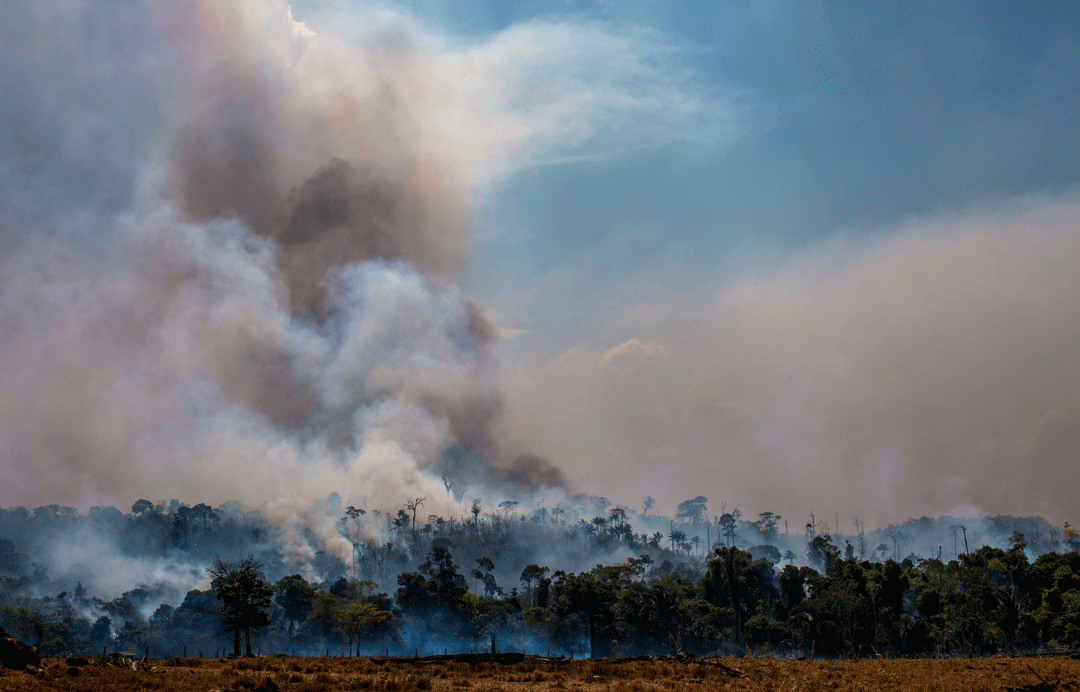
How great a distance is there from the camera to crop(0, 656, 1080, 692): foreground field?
1387 inches

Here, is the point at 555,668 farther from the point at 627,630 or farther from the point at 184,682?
the point at 627,630

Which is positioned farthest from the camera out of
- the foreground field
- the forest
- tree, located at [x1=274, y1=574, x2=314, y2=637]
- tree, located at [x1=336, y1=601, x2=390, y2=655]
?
tree, located at [x1=274, y1=574, x2=314, y2=637]

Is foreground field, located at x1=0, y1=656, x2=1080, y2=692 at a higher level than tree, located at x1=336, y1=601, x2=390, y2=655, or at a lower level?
higher

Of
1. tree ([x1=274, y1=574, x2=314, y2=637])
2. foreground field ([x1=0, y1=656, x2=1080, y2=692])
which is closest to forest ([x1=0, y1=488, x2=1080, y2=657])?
tree ([x1=274, y1=574, x2=314, y2=637])

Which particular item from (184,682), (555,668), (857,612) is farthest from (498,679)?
(857,612)

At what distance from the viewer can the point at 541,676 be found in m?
40.7

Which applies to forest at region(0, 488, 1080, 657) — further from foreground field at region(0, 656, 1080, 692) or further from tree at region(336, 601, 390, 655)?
foreground field at region(0, 656, 1080, 692)

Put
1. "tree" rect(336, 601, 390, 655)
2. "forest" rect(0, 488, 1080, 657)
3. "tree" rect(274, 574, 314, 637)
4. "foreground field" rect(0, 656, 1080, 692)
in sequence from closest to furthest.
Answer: "foreground field" rect(0, 656, 1080, 692)
"forest" rect(0, 488, 1080, 657)
"tree" rect(336, 601, 390, 655)
"tree" rect(274, 574, 314, 637)

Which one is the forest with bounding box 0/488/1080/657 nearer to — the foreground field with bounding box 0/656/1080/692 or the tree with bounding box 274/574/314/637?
the tree with bounding box 274/574/314/637

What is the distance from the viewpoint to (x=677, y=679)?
3891 cm

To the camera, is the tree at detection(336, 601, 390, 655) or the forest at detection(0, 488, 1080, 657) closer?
the forest at detection(0, 488, 1080, 657)

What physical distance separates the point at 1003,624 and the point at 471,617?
9684cm

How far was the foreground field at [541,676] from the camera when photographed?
116 feet

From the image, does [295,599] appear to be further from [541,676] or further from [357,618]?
[541,676]
